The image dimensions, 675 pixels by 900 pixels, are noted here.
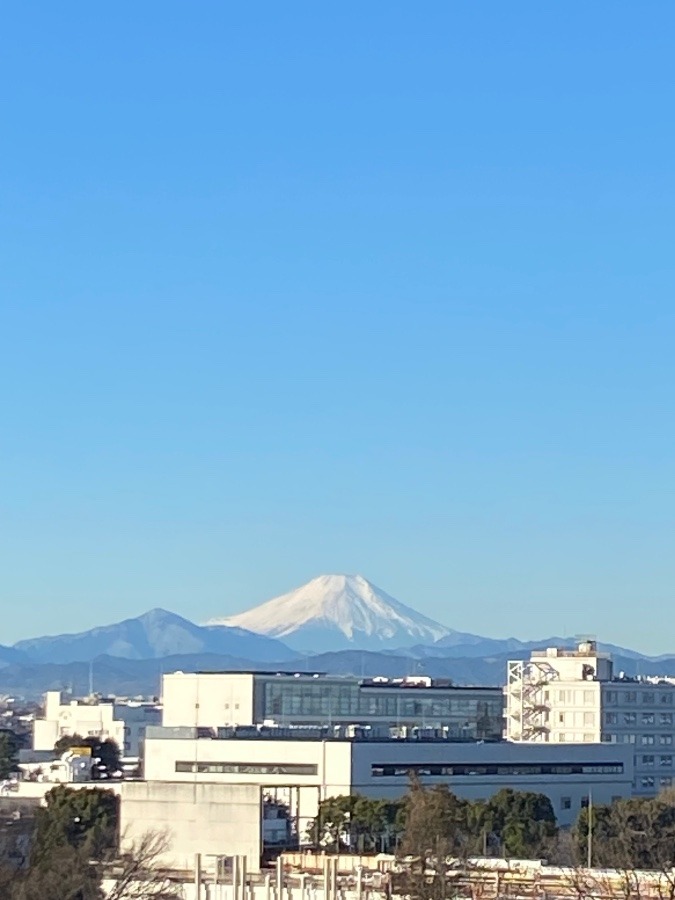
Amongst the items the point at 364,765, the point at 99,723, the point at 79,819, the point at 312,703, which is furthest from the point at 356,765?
the point at 99,723

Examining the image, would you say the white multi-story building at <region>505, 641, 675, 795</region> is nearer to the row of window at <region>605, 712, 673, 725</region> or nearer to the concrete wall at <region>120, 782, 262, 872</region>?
the row of window at <region>605, 712, 673, 725</region>

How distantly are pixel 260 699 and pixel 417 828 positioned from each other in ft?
157

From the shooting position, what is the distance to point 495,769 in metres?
76.2

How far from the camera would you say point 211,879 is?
161 feet

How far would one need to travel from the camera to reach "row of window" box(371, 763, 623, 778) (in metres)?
72.7

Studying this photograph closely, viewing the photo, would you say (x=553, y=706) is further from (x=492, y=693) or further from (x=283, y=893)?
(x=283, y=893)

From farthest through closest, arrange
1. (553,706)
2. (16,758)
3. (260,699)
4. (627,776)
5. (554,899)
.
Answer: (16,758) < (553,706) < (260,699) < (627,776) < (554,899)

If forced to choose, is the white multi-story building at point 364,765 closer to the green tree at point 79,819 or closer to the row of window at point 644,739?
the green tree at point 79,819

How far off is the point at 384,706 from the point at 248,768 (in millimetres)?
25680

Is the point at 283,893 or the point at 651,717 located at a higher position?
the point at 651,717

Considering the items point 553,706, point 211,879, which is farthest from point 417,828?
point 553,706

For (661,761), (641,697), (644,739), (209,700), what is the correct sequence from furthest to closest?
(641,697), (644,739), (661,761), (209,700)

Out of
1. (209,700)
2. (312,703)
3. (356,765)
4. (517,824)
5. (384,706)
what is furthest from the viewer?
(384,706)

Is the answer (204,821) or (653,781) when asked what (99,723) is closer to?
(653,781)
